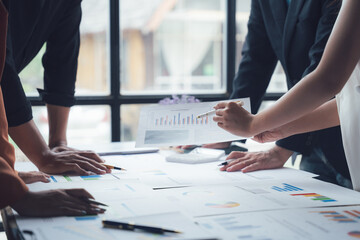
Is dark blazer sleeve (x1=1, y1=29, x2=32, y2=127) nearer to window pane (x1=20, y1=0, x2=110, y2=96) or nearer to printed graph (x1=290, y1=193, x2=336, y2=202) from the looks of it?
printed graph (x1=290, y1=193, x2=336, y2=202)

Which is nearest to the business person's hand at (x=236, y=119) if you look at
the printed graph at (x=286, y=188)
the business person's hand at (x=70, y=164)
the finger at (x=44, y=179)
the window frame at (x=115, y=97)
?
the printed graph at (x=286, y=188)

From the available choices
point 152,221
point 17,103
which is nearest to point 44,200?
point 152,221

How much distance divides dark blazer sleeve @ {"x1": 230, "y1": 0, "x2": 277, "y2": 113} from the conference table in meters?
0.51

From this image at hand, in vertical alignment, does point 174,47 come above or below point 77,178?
above

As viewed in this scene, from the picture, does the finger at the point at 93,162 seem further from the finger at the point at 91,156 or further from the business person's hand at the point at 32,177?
the business person's hand at the point at 32,177

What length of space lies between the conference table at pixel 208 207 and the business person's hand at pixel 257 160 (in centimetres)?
3

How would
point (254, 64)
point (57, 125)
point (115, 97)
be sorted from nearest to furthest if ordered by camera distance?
1. point (57, 125)
2. point (254, 64)
3. point (115, 97)

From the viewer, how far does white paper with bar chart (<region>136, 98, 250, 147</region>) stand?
1.53m

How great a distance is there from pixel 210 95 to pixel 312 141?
4.88 ft

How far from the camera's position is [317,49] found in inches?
59.7

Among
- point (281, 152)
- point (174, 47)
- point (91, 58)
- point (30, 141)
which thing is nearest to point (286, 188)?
point (281, 152)

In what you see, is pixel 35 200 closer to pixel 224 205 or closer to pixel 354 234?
pixel 224 205

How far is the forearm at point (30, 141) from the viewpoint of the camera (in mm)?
1415

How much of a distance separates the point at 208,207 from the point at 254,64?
3.30 feet
